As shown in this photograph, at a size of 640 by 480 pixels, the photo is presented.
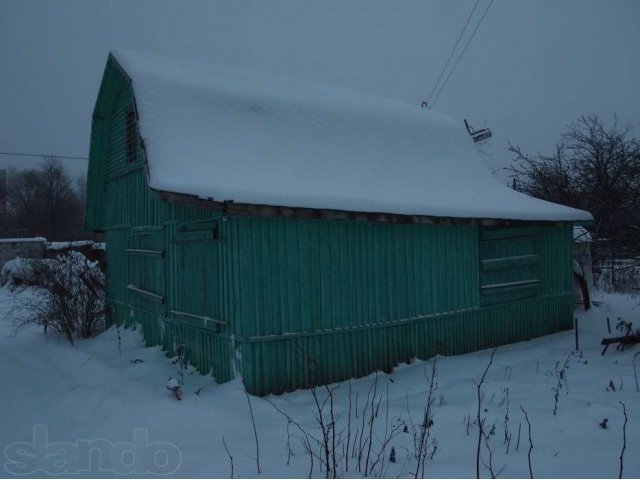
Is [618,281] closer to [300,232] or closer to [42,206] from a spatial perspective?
[300,232]

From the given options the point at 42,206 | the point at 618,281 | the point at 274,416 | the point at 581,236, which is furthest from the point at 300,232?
the point at 42,206

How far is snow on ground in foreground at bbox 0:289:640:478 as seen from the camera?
4.19m

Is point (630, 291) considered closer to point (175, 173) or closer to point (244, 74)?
point (244, 74)

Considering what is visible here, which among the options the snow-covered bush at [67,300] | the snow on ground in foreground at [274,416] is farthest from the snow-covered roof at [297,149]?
the snow-covered bush at [67,300]

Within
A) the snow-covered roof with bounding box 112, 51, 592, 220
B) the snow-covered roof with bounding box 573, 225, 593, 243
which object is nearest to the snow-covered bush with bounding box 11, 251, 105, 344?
the snow-covered roof with bounding box 112, 51, 592, 220

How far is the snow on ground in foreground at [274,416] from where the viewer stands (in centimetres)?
419

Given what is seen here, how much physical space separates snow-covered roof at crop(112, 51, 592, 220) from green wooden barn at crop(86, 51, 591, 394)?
0.13ft

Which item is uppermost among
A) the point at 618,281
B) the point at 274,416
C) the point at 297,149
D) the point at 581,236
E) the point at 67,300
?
the point at 297,149

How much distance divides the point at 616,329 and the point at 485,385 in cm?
503

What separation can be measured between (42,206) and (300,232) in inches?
1972

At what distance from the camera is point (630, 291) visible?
52.2 ft

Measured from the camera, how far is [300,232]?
6453mm

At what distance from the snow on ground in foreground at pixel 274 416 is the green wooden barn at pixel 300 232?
2.01 feet

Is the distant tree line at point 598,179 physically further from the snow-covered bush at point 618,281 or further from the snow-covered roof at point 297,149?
the snow-covered roof at point 297,149
